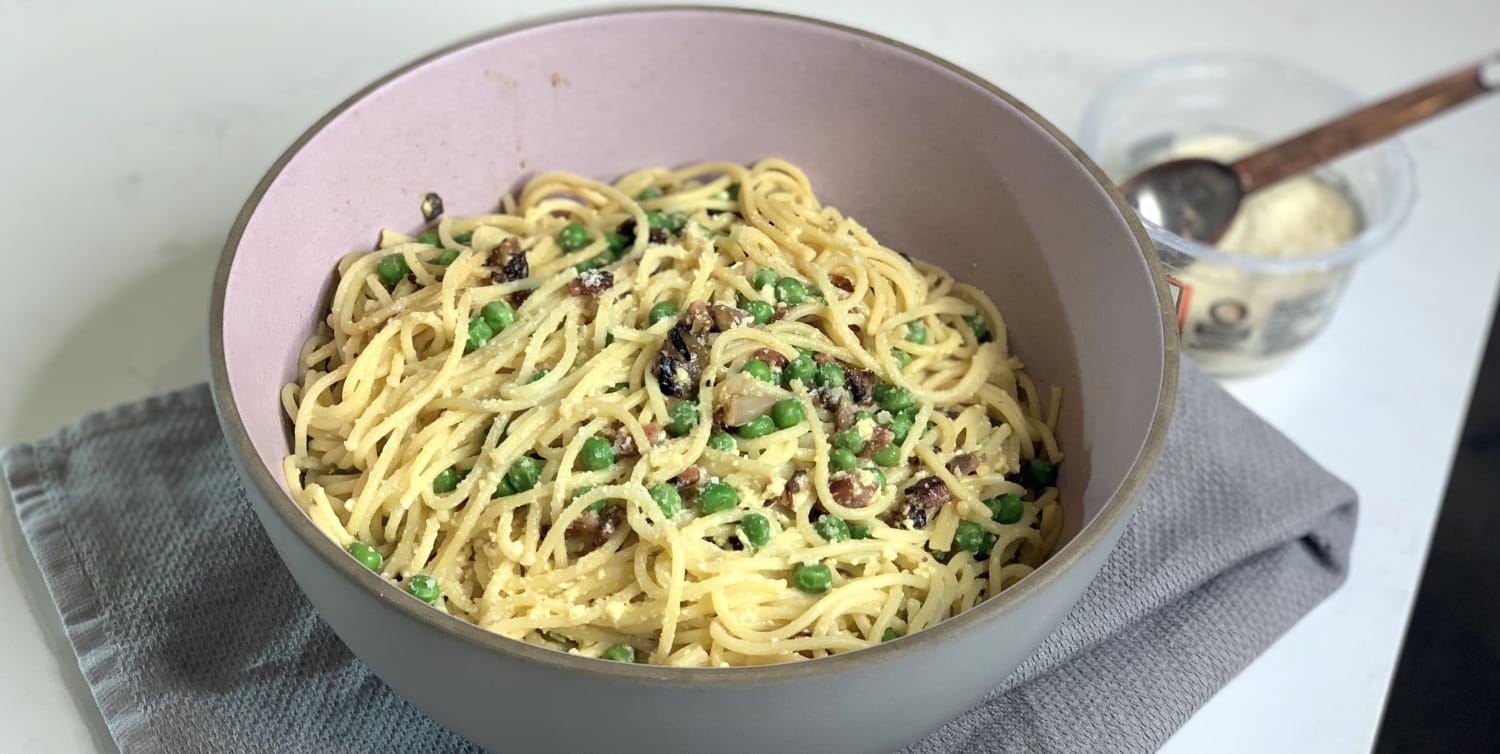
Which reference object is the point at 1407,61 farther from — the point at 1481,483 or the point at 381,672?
the point at 381,672

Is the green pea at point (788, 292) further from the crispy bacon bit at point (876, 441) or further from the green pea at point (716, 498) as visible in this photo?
the green pea at point (716, 498)

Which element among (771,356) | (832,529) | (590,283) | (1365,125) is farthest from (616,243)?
(1365,125)

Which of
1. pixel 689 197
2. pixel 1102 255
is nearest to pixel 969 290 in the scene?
pixel 1102 255

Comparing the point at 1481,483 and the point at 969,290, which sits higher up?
the point at 969,290

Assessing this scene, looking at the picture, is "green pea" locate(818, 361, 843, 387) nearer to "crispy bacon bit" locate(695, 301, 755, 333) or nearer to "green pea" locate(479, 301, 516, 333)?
"crispy bacon bit" locate(695, 301, 755, 333)

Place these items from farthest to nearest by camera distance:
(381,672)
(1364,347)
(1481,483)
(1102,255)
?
1. (1481,483)
2. (1364,347)
3. (1102,255)
4. (381,672)

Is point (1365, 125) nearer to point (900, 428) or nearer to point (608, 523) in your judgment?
point (900, 428)

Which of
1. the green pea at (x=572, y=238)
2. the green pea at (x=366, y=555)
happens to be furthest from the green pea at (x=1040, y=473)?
the green pea at (x=366, y=555)
